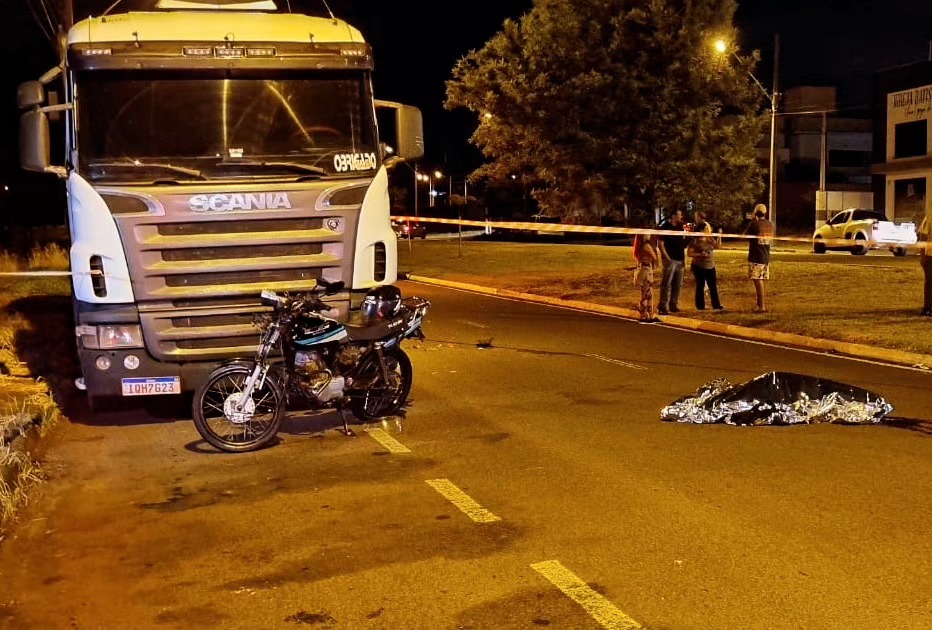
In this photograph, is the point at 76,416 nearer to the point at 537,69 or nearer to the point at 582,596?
the point at 582,596

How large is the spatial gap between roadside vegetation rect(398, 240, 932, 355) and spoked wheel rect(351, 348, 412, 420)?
6.81 m

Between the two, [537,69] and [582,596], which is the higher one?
[537,69]

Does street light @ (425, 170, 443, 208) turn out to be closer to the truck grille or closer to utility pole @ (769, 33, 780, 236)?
utility pole @ (769, 33, 780, 236)

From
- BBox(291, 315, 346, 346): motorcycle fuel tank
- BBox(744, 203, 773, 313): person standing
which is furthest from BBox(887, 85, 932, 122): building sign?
BBox(291, 315, 346, 346): motorcycle fuel tank

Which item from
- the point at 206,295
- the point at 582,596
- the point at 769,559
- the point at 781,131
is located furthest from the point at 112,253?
the point at 781,131

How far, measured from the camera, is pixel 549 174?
85.5ft

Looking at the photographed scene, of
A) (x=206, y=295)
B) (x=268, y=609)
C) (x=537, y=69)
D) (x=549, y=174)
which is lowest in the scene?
(x=268, y=609)

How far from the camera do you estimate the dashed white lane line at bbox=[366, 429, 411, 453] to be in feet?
26.8

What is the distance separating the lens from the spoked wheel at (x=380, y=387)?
8781 millimetres

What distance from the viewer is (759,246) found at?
1590cm

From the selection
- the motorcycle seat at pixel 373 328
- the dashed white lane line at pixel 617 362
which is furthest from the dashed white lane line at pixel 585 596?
the dashed white lane line at pixel 617 362

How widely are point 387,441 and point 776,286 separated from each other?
1432cm

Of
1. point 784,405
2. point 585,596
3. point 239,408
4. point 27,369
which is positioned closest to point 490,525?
point 585,596

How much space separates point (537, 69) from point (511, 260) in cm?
751
